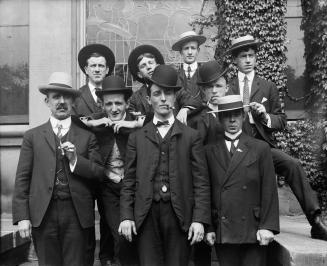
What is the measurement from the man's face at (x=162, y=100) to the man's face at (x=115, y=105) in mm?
496

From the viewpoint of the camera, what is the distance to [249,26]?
733 cm

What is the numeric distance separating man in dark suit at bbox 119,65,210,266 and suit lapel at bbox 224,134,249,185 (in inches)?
8.6

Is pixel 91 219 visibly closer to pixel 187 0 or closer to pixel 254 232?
pixel 254 232

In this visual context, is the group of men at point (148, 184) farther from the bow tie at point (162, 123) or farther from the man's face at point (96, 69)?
the man's face at point (96, 69)

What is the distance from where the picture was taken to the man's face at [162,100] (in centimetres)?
373

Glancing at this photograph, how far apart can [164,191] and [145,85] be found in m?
1.48

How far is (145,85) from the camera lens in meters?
4.69

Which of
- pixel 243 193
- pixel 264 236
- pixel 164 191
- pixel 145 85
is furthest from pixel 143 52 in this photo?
pixel 264 236

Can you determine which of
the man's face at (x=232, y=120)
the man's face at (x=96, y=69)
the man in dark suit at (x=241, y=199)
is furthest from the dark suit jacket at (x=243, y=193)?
the man's face at (x=96, y=69)

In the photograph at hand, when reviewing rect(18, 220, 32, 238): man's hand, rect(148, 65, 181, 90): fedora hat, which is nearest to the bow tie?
rect(148, 65, 181, 90): fedora hat

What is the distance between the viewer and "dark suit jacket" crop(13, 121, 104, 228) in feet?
12.1

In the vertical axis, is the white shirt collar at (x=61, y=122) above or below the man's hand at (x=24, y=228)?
above

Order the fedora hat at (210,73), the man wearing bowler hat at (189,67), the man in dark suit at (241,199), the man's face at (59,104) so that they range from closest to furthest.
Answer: the man in dark suit at (241,199), the man's face at (59,104), the fedora hat at (210,73), the man wearing bowler hat at (189,67)

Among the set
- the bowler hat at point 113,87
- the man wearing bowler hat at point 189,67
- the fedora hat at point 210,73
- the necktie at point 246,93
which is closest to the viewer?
the bowler hat at point 113,87
